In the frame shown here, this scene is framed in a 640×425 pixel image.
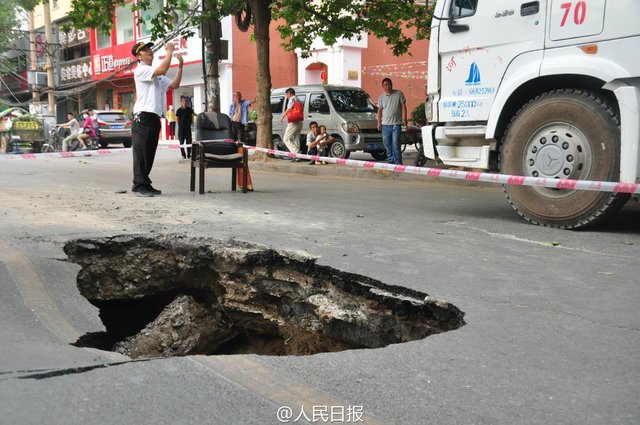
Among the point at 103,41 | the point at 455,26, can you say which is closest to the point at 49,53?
the point at 103,41

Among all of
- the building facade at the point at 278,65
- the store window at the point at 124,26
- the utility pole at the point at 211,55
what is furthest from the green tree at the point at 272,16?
the store window at the point at 124,26

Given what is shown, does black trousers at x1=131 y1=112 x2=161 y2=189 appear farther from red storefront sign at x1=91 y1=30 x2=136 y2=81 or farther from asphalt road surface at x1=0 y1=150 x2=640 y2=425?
red storefront sign at x1=91 y1=30 x2=136 y2=81

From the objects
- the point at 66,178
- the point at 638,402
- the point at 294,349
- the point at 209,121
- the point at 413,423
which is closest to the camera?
the point at 413,423

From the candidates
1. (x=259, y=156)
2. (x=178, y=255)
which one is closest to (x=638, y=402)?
(x=178, y=255)

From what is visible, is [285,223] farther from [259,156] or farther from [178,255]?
[259,156]

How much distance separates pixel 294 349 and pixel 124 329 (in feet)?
4.64

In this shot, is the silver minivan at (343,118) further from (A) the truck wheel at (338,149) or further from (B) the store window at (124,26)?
(B) the store window at (124,26)

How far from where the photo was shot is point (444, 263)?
4.38 metres

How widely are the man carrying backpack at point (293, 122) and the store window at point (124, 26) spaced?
65.2 ft

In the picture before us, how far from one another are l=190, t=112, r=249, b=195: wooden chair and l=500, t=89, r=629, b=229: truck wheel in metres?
4.07

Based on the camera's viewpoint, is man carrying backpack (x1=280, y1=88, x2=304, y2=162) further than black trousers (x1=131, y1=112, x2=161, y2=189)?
Yes

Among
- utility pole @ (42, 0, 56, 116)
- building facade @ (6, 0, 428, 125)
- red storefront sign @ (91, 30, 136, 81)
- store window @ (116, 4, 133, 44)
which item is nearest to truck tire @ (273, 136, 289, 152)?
building facade @ (6, 0, 428, 125)

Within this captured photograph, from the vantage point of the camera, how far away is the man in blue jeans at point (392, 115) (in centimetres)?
1209

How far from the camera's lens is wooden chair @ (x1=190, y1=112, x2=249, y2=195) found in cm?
869
